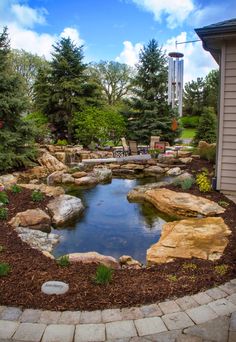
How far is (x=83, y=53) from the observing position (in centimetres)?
1430

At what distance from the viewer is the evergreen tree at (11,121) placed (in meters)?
8.20

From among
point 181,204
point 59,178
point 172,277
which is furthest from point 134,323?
point 59,178

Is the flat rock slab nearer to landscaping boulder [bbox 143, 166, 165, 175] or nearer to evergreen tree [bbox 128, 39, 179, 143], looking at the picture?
landscaping boulder [bbox 143, 166, 165, 175]

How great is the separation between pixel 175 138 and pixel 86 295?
13.4m

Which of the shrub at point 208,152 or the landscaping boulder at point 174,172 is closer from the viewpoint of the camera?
the landscaping boulder at point 174,172

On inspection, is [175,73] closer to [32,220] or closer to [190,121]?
[32,220]

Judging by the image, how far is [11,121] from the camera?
870cm

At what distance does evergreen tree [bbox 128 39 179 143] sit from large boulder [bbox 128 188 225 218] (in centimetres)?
849

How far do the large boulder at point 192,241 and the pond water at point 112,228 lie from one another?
38cm

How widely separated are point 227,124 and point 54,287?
14.3ft

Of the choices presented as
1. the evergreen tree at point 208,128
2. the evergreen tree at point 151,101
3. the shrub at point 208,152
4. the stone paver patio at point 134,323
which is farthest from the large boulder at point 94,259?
the evergreen tree at point 151,101

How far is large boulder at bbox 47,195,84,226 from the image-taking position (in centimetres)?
520

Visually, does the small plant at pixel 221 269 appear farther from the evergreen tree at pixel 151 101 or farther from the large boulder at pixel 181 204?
the evergreen tree at pixel 151 101

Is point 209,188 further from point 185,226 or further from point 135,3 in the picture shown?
point 135,3
